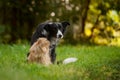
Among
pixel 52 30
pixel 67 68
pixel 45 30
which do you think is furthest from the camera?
pixel 45 30

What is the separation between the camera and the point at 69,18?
75.2 feet

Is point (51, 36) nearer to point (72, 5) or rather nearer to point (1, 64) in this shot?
point (1, 64)

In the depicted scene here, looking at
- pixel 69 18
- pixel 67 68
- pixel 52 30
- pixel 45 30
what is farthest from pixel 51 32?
pixel 69 18

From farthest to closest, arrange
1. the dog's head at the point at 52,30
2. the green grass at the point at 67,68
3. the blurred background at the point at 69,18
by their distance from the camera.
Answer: the blurred background at the point at 69,18
the dog's head at the point at 52,30
the green grass at the point at 67,68

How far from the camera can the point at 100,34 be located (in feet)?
77.0

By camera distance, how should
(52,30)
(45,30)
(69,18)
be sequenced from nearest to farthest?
(52,30)
(45,30)
(69,18)

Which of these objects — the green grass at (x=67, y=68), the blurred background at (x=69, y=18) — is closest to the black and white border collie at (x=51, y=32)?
the green grass at (x=67, y=68)

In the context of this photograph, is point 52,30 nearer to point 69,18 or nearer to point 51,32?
point 51,32

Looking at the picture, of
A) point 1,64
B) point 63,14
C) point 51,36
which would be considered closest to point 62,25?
point 51,36

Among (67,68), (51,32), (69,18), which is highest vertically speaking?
(69,18)

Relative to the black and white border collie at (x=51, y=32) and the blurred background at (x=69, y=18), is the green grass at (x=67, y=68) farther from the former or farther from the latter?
the blurred background at (x=69, y=18)

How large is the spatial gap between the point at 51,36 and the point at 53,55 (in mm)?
602

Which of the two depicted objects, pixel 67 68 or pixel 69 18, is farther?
pixel 69 18

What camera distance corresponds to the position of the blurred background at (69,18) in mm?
22859
